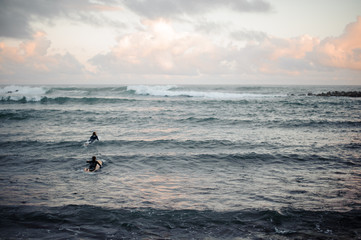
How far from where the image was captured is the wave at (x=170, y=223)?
5336mm

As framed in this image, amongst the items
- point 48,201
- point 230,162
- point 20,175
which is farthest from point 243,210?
point 20,175

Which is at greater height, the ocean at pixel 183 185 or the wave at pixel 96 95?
the wave at pixel 96 95

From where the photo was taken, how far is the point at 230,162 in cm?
1061

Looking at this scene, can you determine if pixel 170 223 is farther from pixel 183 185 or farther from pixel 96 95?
pixel 96 95

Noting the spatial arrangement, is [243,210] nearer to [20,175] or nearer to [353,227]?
[353,227]

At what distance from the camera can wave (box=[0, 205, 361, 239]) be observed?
534 cm

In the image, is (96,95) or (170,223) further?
(96,95)

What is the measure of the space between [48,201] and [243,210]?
5641 millimetres

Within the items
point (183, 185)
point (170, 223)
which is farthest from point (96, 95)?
point (170, 223)

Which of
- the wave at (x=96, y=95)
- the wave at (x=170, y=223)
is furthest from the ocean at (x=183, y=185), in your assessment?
the wave at (x=96, y=95)

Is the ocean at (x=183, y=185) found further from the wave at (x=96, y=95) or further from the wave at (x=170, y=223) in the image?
the wave at (x=96, y=95)

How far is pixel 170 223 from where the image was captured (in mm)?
5793

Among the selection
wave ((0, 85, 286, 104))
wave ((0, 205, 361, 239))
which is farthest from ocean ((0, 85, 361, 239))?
wave ((0, 85, 286, 104))

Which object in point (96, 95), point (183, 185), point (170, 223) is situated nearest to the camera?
point (170, 223)
